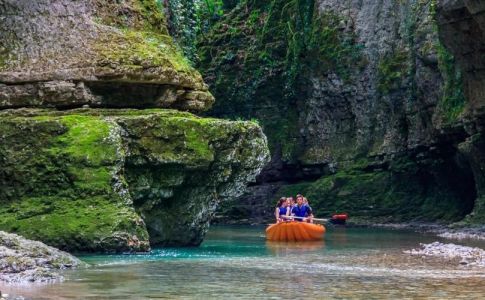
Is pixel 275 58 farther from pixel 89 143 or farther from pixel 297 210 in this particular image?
pixel 89 143

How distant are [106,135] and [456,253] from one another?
347 inches

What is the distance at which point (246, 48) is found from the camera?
50.7 meters

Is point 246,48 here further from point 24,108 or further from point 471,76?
point 24,108

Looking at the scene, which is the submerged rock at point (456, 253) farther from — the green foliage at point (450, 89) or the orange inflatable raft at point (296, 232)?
the green foliage at point (450, 89)

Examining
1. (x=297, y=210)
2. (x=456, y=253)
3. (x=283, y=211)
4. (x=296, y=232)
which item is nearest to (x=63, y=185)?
(x=456, y=253)

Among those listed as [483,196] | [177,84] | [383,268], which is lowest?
[383,268]

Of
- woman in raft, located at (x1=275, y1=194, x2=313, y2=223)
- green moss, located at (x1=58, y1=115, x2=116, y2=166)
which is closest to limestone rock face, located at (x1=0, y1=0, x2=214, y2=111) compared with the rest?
green moss, located at (x1=58, y1=115, x2=116, y2=166)

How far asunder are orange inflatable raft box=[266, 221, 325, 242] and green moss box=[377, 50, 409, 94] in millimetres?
12783

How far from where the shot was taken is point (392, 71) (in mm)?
44312

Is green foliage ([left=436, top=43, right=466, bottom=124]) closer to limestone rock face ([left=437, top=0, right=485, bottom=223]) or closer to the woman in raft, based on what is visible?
limestone rock face ([left=437, top=0, right=485, bottom=223])

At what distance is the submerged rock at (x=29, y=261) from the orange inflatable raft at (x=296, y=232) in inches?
513

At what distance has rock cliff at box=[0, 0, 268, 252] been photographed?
24328 mm

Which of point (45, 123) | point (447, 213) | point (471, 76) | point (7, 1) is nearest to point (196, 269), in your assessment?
point (45, 123)

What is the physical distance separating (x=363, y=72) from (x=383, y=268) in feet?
85.0
